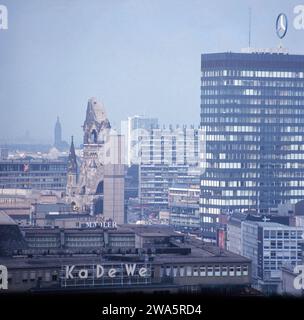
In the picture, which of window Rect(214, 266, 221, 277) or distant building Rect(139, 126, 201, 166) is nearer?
window Rect(214, 266, 221, 277)

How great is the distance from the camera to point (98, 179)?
14.3m

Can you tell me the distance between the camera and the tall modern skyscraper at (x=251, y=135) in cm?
2131

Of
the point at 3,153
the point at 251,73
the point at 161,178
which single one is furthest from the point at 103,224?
Answer: the point at 251,73

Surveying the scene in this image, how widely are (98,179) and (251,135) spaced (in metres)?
8.67

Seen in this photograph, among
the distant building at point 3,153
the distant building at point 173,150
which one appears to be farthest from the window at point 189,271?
the distant building at point 173,150

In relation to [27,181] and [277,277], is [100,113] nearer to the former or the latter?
[277,277]

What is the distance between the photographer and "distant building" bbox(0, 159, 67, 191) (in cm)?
1325

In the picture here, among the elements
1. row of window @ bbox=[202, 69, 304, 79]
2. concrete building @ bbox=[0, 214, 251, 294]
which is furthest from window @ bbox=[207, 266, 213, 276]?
row of window @ bbox=[202, 69, 304, 79]

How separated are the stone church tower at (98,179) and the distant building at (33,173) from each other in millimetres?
179

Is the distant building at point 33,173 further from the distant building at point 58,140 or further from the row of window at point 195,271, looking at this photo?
the row of window at point 195,271

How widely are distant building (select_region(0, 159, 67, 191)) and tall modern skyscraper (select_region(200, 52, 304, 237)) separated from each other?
6395 millimetres

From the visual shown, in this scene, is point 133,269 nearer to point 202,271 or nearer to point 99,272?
point 99,272

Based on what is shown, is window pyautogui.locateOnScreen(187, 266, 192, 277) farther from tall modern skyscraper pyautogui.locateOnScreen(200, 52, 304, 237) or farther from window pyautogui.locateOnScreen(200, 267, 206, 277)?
tall modern skyscraper pyautogui.locateOnScreen(200, 52, 304, 237)
